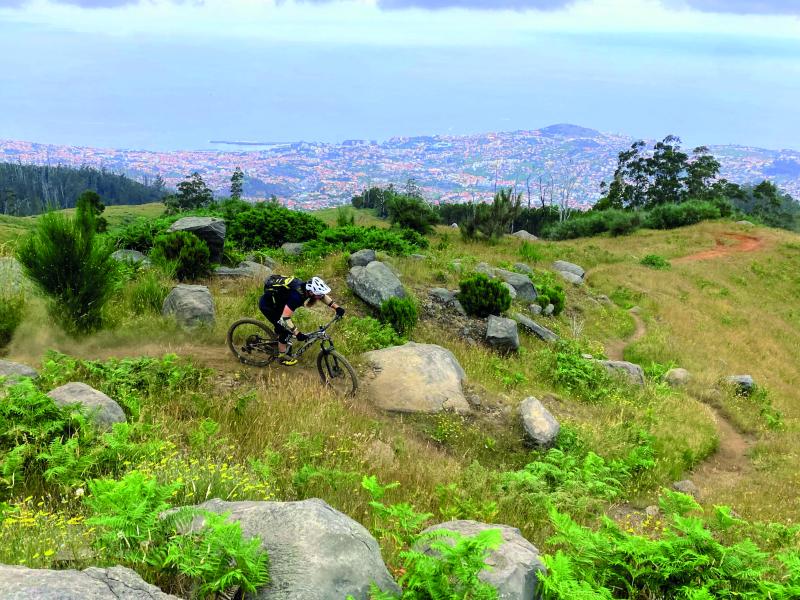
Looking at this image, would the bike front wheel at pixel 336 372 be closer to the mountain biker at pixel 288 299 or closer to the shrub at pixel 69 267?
the mountain biker at pixel 288 299

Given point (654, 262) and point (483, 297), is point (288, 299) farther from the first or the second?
point (654, 262)

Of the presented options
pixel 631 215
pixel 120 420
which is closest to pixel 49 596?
pixel 120 420

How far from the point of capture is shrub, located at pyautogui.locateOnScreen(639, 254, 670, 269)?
33.1 m

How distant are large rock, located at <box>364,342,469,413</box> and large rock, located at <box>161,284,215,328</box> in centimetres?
344

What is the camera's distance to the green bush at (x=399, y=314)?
13812 mm

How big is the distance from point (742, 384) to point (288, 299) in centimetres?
→ 1425

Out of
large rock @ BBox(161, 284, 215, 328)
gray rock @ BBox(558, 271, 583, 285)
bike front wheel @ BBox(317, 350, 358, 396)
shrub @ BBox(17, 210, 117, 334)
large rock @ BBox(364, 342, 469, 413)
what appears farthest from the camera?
gray rock @ BBox(558, 271, 583, 285)

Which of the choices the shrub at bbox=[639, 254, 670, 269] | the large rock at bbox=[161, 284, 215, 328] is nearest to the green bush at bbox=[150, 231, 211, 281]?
the large rock at bbox=[161, 284, 215, 328]

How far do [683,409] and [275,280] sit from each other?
10409 mm

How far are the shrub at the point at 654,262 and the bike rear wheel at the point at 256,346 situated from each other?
29122mm

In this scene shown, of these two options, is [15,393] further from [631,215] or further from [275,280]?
[631,215]

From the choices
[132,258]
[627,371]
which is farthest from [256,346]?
[627,371]

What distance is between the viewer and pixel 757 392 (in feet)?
52.5

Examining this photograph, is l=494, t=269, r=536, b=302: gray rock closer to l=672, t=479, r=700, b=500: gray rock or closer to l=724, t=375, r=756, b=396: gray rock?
l=724, t=375, r=756, b=396: gray rock
